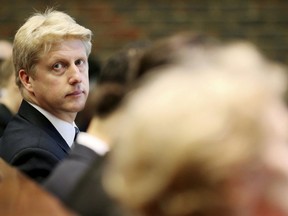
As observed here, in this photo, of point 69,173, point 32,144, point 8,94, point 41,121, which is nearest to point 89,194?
point 69,173

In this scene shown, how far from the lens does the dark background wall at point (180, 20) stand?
6.65m

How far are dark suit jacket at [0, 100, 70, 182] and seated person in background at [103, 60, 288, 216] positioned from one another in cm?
145

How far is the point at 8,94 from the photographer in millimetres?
4195

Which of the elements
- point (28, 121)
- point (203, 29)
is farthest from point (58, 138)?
point (203, 29)

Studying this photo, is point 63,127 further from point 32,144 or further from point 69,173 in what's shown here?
point 69,173

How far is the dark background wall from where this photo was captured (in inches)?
262

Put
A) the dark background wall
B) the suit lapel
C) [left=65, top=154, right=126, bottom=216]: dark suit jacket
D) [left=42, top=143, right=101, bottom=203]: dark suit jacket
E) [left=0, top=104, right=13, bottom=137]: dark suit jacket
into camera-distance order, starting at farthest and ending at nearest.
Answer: the dark background wall, [left=0, top=104, right=13, bottom=137]: dark suit jacket, the suit lapel, [left=42, top=143, right=101, bottom=203]: dark suit jacket, [left=65, top=154, right=126, bottom=216]: dark suit jacket

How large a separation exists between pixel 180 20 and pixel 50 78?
3737 millimetres

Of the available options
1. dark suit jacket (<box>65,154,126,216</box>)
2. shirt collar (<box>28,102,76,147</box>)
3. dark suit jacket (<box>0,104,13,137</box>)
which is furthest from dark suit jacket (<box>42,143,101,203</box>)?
dark suit jacket (<box>0,104,13,137</box>)

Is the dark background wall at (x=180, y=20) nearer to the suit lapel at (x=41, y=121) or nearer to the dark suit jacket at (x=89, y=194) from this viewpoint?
the suit lapel at (x=41, y=121)

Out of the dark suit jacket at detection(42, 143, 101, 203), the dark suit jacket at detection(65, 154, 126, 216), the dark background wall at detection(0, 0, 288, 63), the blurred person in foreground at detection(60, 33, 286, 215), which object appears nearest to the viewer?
the blurred person in foreground at detection(60, 33, 286, 215)

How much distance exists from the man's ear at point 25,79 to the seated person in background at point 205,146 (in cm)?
186

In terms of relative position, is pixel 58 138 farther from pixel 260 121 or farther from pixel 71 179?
pixel 260 121

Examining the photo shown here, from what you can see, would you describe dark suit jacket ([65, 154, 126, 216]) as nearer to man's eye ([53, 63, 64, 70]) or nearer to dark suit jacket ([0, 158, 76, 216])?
dark suit jacket ([0, 158, 76, 216])
